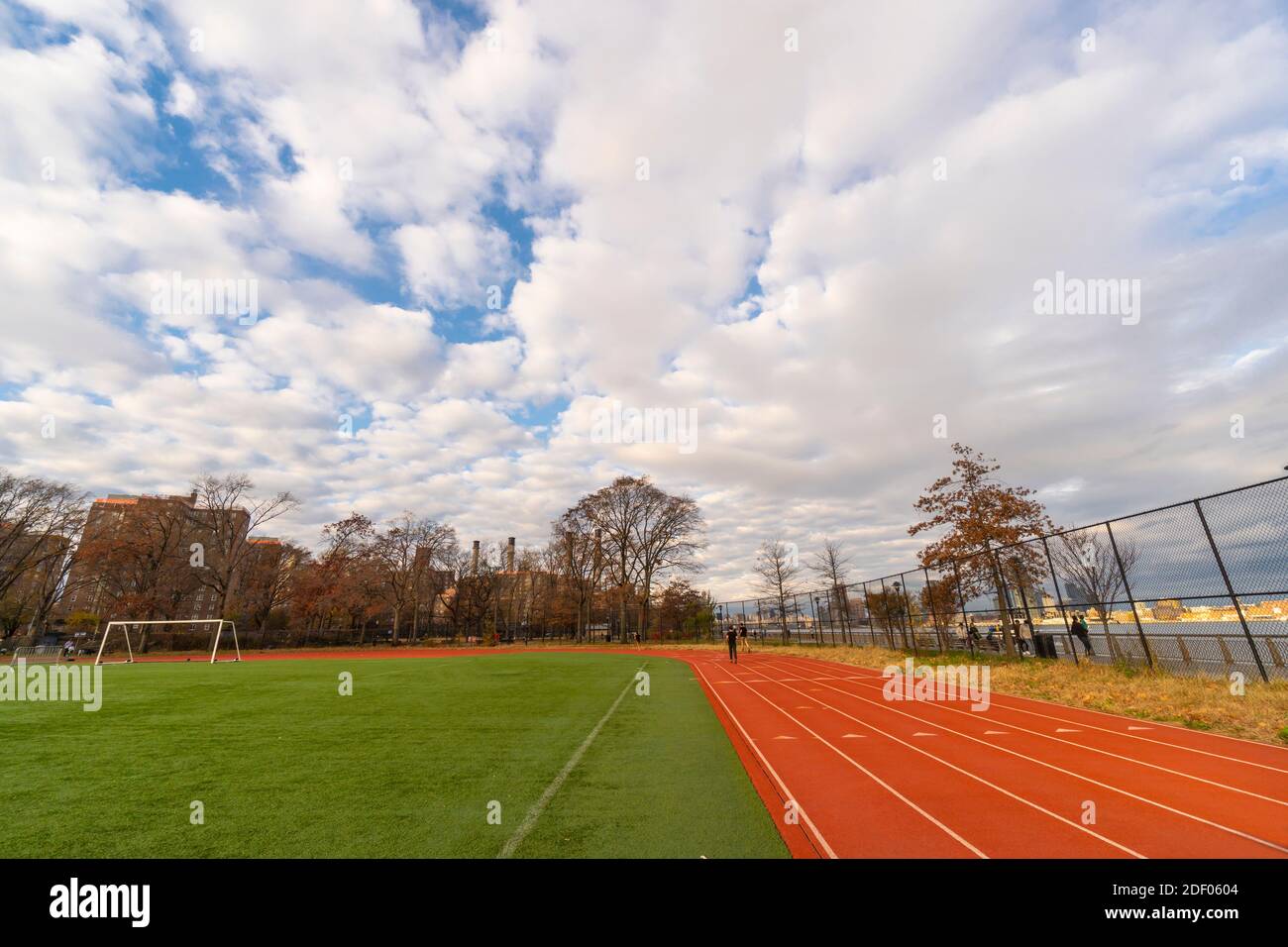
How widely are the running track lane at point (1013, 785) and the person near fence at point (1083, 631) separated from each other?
566 cm

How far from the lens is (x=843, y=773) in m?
6.56

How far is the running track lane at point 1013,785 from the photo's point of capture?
435cm

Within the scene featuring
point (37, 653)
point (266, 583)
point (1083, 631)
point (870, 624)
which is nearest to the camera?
point (1083, 631)

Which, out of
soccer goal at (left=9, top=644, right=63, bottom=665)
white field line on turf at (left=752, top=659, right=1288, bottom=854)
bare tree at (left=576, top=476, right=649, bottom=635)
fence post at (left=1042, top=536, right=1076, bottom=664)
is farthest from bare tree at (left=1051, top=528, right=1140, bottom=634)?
soccer goal at (left=9, top=644, right=63, bottom=665)

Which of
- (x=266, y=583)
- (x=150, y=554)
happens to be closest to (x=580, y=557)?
(x=266, y=583)

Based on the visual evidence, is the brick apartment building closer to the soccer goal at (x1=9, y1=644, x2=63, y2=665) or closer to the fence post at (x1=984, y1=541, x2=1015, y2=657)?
the soccer goal at (x1=9, y1=644, x2=63, y2=665)

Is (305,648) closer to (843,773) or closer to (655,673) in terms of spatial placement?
(655,673)

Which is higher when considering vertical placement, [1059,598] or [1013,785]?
[1059,598]

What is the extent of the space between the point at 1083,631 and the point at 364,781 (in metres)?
18.2

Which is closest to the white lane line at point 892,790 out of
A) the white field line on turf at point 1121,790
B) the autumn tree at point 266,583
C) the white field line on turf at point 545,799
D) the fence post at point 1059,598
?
the white field line on turf at point 1121,790

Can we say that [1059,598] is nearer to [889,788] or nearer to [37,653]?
[889,788]

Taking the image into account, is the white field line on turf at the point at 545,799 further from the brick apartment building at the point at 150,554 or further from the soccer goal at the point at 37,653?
the brick apartment building at the point at 150,554

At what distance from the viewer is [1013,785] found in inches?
233
